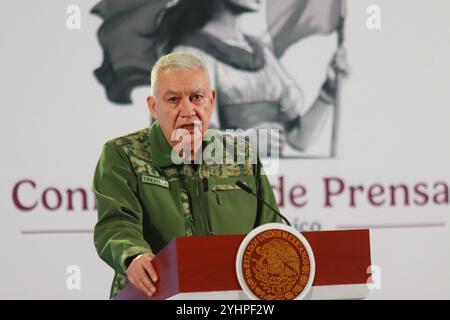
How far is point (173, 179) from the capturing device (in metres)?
3.08

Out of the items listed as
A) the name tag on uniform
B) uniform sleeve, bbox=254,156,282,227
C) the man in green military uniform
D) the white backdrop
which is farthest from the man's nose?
the white backdrop

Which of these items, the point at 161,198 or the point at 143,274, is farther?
the point at 161,198

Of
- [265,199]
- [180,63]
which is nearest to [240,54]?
[265,199]

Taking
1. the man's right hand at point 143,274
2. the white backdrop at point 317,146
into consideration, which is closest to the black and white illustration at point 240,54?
the white backdrop at point 317,146

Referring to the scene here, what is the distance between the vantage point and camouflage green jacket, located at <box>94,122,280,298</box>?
118 inches

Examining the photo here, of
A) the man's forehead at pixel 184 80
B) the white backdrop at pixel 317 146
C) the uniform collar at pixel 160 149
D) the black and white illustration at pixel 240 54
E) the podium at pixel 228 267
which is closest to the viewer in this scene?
the podium at pixel 228 267

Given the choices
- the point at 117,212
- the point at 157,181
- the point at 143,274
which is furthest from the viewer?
the point at 157,181

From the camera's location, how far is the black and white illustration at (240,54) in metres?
4.73

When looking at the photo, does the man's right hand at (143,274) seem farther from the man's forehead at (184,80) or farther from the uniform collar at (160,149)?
the man's forehead at (184,80)

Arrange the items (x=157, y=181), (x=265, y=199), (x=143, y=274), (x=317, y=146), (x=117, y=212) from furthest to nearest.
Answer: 1. (x=317, y=146)
2. (x=265, y=199)
3. (x=157, y=181)
4. (x=117, y=212)
5. (x=143, y=274)

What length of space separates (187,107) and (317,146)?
187 cm

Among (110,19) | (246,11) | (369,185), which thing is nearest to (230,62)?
(246,11)

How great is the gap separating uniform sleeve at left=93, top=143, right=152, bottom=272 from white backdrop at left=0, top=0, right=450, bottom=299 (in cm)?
147

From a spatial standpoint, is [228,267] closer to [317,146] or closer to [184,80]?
[184,80]
